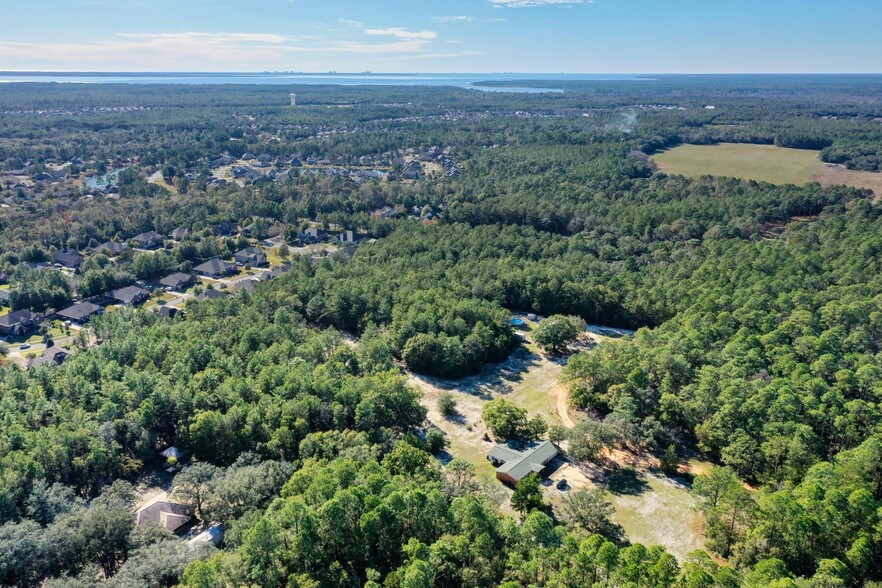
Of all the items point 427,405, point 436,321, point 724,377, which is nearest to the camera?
point 724,377

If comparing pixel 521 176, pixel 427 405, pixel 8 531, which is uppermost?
pixel 521 176

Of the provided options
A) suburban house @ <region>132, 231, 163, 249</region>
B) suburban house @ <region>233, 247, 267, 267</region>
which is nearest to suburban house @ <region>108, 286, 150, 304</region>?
suburban house @ <region>233, 247, 267, 267</region>

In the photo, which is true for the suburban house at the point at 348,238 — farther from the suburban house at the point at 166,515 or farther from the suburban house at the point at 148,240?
the suburban house at the point at 166,515

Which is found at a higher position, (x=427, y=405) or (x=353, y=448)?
(x=353, y=448)

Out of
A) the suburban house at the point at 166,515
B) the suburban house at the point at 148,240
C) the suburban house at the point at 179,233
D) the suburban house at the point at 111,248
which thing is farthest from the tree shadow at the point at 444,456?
the suburban house at the point at 148,240

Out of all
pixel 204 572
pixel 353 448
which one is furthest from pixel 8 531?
pixel 353 448

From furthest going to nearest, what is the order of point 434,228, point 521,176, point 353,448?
1. point 521,176
2. point 434,228
3. point 353,448

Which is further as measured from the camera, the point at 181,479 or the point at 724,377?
the point at 724,377

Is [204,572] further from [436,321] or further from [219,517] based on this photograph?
[436,321]
